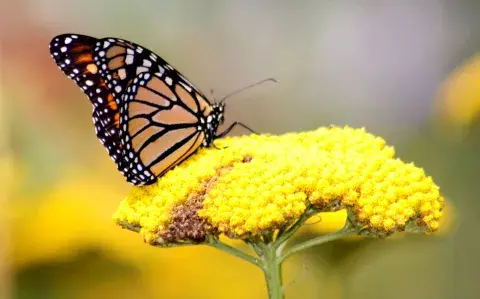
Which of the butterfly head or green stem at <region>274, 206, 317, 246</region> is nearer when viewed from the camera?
green stem at <region>274, 206, 317, 246</region>

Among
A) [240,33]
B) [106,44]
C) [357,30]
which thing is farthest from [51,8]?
[106,44]

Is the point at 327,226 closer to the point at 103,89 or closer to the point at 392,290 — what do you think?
the point at 103,89

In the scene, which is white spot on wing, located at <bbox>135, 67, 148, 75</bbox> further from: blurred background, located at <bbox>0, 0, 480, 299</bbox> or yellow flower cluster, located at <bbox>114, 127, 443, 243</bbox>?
blurred background, located at <bbox>0, 0, 480, 299</bbox>

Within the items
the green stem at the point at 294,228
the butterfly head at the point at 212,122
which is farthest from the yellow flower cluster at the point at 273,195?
the butterfly head at the point at 212,122

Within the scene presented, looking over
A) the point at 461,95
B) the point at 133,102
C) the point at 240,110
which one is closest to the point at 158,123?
the point at 133,102

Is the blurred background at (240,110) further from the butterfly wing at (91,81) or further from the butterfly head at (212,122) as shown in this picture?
the butterfly wing at (91,81)

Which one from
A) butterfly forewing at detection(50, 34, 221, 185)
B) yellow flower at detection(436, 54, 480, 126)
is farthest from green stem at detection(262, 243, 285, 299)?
yellow flower at detection(436, 54, 480, 126)
